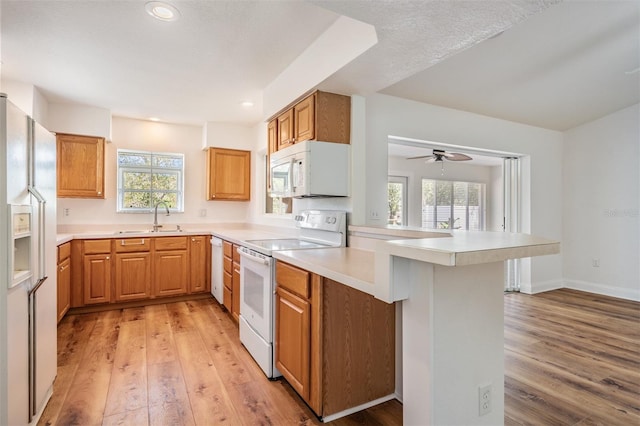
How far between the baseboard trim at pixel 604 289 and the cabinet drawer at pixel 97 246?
6306 millimetres

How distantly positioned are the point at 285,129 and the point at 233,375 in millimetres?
2088

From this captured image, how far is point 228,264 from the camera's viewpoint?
3.54 m

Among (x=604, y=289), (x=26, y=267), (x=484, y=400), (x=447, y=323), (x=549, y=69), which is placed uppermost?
(x=549, y=69)

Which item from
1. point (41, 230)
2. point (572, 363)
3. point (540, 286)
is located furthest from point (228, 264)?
point (540, 286)

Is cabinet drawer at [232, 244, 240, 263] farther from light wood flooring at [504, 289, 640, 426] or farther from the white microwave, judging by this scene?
light wood flooring at [504, 289, 640, 426]

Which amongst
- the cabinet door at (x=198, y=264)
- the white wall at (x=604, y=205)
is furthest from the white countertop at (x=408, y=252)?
the white wall at (x=604, y=205)

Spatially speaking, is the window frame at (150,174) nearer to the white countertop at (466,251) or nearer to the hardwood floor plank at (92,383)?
the hardwood floor plank at (92,383)

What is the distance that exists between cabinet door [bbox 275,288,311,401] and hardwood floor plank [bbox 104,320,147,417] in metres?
0.87

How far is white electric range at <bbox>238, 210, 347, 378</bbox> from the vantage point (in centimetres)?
229

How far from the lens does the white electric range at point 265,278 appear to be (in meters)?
2.29

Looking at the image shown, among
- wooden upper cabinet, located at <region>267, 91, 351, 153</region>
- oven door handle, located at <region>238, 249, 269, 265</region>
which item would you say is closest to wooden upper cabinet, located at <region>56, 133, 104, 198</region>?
oven door handle, located at <region>238, 249, 269, 265</region>

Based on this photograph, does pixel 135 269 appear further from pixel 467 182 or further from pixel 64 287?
pixel 467 182

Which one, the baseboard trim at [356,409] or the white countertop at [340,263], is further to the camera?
the baseboard trim at [356,409]

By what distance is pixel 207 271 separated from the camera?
4340 mm
